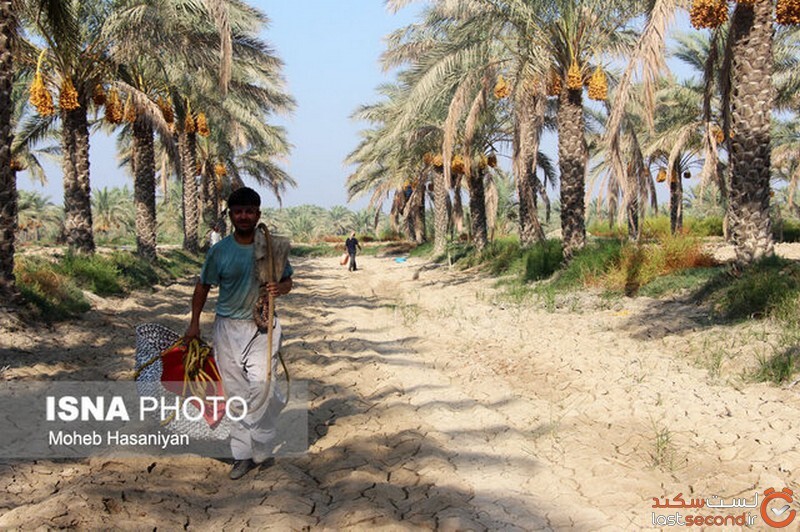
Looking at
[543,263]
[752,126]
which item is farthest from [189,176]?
[752,126]

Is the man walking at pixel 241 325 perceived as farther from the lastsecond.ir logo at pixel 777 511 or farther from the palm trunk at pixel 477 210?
the palm trunk at pixel 477 210

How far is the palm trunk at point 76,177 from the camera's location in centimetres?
1228

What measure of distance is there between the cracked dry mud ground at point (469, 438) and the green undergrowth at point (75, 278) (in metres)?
0.54

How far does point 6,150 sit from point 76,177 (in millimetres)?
5163

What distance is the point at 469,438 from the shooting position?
4.34m

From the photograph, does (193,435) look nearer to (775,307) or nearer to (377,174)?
(775,307)

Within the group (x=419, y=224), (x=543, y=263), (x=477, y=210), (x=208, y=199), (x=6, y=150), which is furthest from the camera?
(x=419, y=224)

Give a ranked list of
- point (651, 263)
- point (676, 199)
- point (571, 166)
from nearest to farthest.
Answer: point (651, 263) → point (571, 166) → point (676, 199)

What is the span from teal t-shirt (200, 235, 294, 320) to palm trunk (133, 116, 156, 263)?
1290 centimetres

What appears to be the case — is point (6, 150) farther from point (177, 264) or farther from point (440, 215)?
point (440, 215)

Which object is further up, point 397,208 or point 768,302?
point 397,208

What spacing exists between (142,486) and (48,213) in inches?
1824

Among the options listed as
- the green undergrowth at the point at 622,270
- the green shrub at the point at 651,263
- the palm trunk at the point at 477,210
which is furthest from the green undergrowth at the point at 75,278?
the palm trunk at the point at 477,210

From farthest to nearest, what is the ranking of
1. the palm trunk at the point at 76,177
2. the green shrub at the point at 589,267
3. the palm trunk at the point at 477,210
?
the palm trunk at the point at 477,210 < the palm trunk at the point at 76,177 < the green shrub at the point at 589,267
